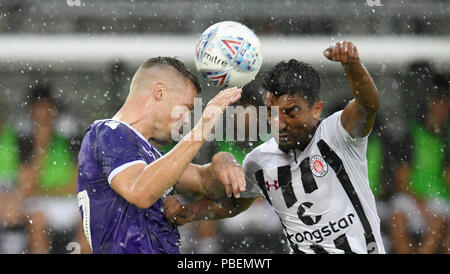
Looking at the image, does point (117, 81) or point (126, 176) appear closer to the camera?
point (126, 176)

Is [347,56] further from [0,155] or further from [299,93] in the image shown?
[0,155]

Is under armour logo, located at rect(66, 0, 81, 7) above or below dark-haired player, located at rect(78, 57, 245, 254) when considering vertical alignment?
above

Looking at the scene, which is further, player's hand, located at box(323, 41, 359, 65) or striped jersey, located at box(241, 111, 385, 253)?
striped jersey, located at box(241, 111, 385, 253)

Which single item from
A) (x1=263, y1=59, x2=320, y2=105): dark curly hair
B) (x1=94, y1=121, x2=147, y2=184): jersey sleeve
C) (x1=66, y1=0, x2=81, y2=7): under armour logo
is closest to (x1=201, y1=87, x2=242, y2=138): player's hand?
(x1=94, y1=121, x2=147, y2=184): jersey sleeve

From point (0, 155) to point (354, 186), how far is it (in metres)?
4.35

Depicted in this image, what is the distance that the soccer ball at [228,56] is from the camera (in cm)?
385

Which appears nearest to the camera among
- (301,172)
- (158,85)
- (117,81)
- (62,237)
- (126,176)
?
(126,176)

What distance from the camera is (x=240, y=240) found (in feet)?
22.0

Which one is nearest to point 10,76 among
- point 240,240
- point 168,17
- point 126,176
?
point 168,17

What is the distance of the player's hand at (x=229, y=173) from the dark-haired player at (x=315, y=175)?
13.2 inches

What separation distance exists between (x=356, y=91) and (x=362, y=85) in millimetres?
47

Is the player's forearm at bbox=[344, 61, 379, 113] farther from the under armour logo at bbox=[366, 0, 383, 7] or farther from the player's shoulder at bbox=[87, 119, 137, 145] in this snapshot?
the under armour logo at bbox=[366, 0, 383, 7]

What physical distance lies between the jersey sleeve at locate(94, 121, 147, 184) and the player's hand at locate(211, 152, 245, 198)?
478 millimetres

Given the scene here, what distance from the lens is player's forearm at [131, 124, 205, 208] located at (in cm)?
319
